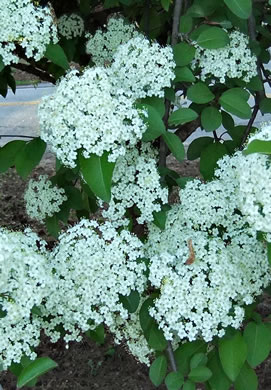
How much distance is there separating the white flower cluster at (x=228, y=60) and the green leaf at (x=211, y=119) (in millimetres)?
117

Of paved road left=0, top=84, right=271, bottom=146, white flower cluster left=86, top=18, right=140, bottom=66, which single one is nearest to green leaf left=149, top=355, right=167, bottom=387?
white flower cluster left=86, top=18, right=140, bottom=66

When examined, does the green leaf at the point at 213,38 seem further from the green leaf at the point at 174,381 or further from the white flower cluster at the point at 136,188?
the green leaf at the point at 174,381

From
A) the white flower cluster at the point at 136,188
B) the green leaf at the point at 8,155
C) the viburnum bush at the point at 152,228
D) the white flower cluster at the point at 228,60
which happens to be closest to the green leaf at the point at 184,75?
the viburnum bush at the point at 152,228

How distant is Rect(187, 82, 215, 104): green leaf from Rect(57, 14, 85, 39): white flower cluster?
44.0 inches

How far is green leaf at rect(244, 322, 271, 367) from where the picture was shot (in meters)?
1.83

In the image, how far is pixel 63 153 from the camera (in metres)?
1.71

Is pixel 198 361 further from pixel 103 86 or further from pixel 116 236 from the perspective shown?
pixel 103 86

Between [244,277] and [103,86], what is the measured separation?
69 cm

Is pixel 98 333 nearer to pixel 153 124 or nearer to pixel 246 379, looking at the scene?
pixel 246 379

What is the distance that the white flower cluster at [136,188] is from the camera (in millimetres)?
1917

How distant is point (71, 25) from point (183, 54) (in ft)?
3.81

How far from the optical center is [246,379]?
1935 millimetres

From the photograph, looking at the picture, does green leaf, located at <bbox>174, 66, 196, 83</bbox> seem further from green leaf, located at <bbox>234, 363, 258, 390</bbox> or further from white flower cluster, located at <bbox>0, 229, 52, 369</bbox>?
green leaf, located at <bbox>234, 363, 258, 390</bbox>

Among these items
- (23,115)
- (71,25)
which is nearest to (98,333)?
(71,25)
